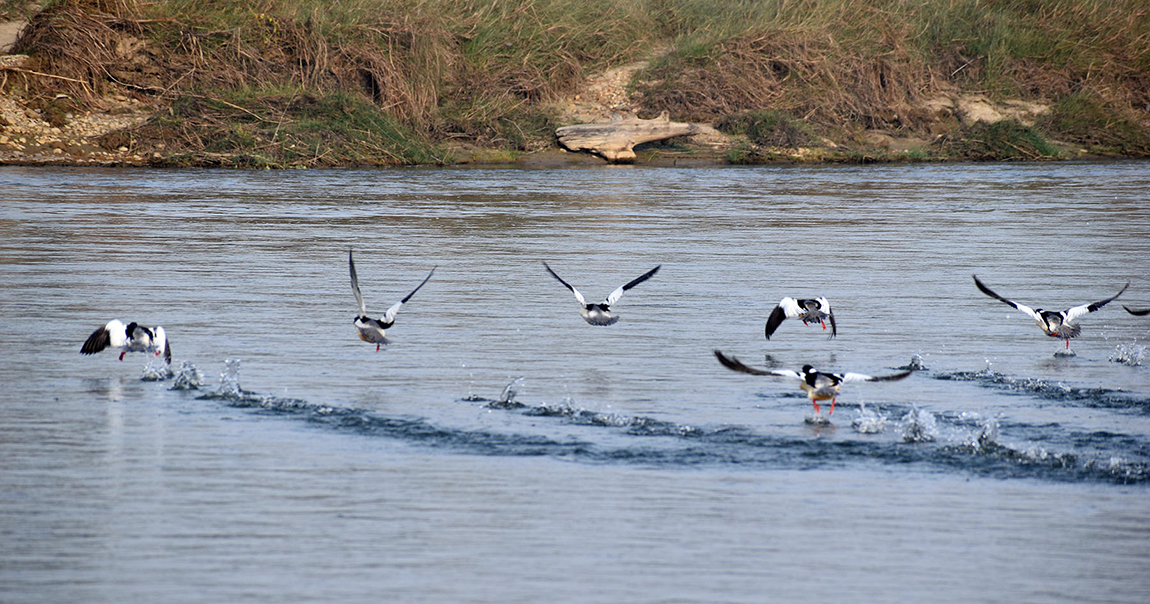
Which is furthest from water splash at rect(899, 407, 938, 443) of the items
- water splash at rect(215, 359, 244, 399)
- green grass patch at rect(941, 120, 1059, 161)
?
green grass patch at rect(941, 120, 1059, 161)

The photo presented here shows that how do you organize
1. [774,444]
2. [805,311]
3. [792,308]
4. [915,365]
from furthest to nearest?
[792,308] → [805,311] → [915,365] → [774,444]

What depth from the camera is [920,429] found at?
7461 mm

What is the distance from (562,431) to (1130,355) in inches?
188

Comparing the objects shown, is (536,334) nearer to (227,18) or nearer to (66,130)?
(66,130)

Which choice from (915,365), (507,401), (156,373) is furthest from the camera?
(915,365)

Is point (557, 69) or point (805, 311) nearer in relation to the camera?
point (805, 311)

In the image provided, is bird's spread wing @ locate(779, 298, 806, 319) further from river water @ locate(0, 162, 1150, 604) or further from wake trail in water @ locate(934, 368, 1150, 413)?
wake trail in water @ locate(934, 368, 1150, 413)

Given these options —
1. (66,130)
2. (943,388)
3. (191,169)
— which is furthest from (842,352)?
(66,130)

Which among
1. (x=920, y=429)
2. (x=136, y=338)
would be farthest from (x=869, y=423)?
(x=136, y=338)

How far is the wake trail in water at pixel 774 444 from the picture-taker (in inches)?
275

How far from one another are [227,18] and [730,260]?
66.9ft

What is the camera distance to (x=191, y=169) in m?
28.4

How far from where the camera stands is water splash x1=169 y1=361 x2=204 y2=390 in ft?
28.2

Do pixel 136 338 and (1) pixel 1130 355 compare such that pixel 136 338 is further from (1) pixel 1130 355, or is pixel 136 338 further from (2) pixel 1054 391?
(1) pixel 1130 355
